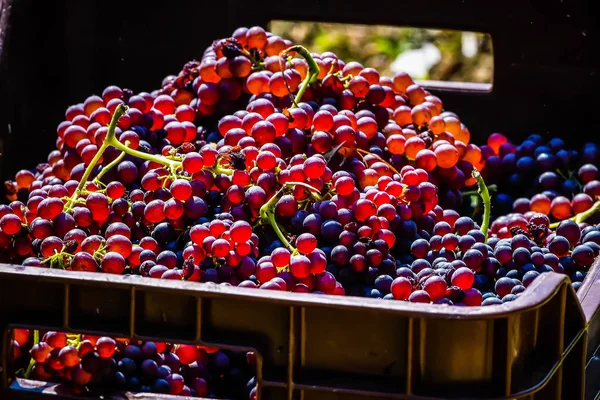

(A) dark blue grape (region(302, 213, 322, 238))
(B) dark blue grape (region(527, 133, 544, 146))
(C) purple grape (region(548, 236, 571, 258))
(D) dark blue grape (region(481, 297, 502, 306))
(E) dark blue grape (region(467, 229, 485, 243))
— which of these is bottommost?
(D) dark blue grape (region(481, 297, 502, 306))

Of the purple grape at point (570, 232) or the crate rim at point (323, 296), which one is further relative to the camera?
the purple grape at point (570, 232)

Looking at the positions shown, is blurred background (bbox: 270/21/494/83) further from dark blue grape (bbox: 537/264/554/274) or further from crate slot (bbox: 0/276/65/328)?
crate slot (bbox: 0/276/65/328)

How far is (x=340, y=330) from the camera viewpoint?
0.81 meters

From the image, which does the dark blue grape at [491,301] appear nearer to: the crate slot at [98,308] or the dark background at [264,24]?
the crate slot at [98,308]

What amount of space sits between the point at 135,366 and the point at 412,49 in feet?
8.90

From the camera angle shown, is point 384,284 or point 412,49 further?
point 412,49

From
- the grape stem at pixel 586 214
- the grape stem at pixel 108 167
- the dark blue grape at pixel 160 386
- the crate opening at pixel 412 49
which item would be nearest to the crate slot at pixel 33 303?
the dark blue grape at pixel 160 386

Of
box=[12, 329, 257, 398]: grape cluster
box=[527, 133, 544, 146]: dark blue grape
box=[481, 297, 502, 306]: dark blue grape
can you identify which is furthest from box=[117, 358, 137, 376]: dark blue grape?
box=[527, 133, 544, 146]: dark blue grape

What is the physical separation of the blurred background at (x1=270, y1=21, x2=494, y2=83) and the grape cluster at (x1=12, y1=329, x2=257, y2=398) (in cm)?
244

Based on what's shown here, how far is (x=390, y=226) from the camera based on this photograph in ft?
3.60

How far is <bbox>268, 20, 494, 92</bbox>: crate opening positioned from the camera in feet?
10.9

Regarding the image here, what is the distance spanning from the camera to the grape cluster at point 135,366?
90cm

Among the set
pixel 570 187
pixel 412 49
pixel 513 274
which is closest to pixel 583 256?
pixel 513 274

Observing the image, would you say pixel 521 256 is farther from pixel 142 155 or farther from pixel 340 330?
pixel 142 155
